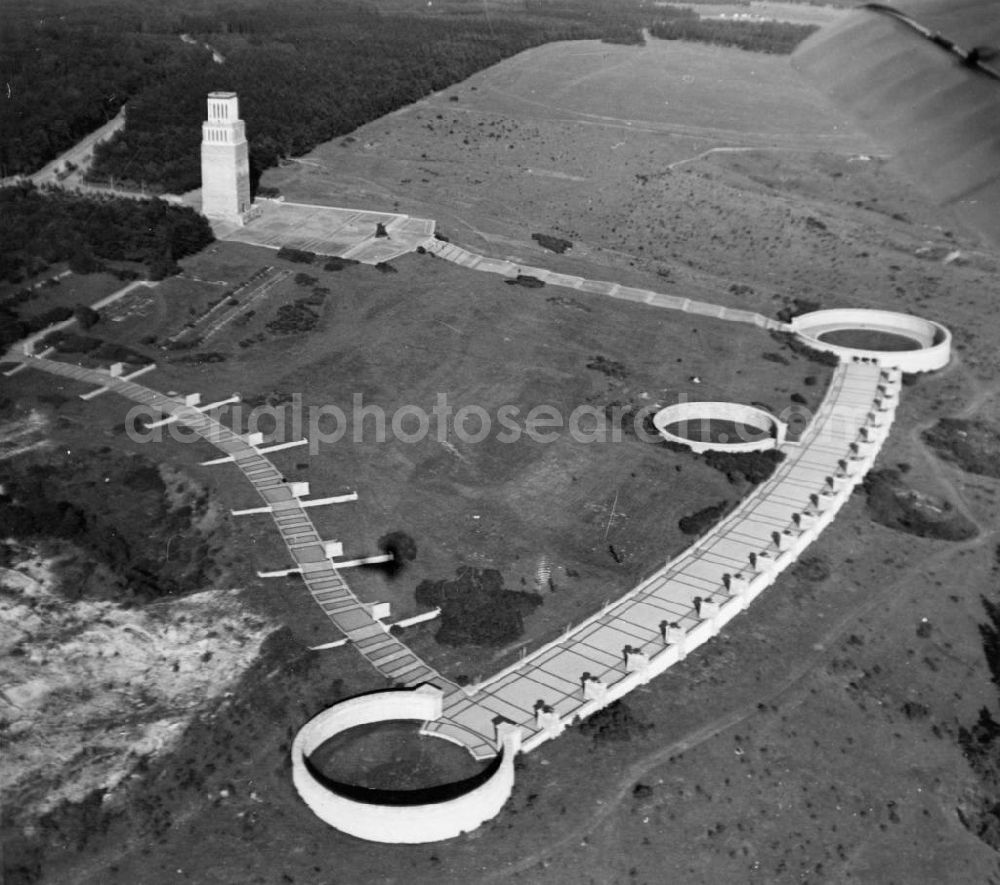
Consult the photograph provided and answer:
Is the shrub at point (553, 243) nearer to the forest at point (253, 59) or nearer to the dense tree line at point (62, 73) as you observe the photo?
the forest at point (253, 59)

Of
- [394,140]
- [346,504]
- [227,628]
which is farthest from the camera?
[394,140]

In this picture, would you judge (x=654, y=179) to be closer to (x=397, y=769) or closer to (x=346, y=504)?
(x=346, y=504)

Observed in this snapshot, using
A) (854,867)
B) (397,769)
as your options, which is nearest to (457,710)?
(397,769)

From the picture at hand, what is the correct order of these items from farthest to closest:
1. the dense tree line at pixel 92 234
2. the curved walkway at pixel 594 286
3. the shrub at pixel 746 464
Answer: the curved walkway at pixel 594 286
the dense tree line at pixel 92 234
the shrub at pixel 746 464

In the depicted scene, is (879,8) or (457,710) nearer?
(879,8)

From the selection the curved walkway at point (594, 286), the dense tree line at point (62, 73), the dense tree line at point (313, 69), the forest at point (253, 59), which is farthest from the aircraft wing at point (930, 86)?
the dense tree line at point (62, 73)

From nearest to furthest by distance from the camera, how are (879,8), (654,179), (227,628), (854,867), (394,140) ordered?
(879,8), (854,867), (227,628), (654,179), (394,140)
